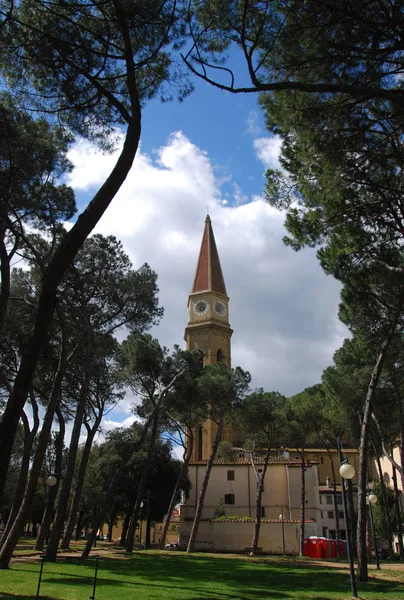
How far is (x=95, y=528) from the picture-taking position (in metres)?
16.0

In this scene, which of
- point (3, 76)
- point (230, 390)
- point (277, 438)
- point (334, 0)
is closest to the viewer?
point (334, 0)

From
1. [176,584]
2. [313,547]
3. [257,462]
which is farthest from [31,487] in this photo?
[257,462]

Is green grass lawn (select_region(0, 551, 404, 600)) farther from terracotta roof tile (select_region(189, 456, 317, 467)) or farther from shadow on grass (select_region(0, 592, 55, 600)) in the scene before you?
terracotta roof tile (select_region(189, 456, 317, 467))

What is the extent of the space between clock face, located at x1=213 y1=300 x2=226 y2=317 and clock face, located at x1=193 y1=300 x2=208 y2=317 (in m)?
0.96

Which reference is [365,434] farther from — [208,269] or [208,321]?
[208,269]

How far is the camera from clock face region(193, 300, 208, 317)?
159 feet

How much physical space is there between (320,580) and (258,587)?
260cm

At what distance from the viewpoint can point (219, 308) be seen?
161ft

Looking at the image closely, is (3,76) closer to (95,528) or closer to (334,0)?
(334,0)

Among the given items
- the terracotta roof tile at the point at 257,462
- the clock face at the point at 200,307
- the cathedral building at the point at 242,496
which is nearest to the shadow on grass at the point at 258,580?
the cathedral building at the point at 242,496

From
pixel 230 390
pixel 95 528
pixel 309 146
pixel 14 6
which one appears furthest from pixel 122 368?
pixel 14 6

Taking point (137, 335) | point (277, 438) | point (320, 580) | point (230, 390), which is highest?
point (137, 335)

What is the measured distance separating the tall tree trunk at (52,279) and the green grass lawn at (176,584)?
2.97m

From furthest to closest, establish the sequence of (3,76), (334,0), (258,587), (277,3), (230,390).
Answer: (230,390)
(258,587)
(3,76)
(277,3)
(334,0)
